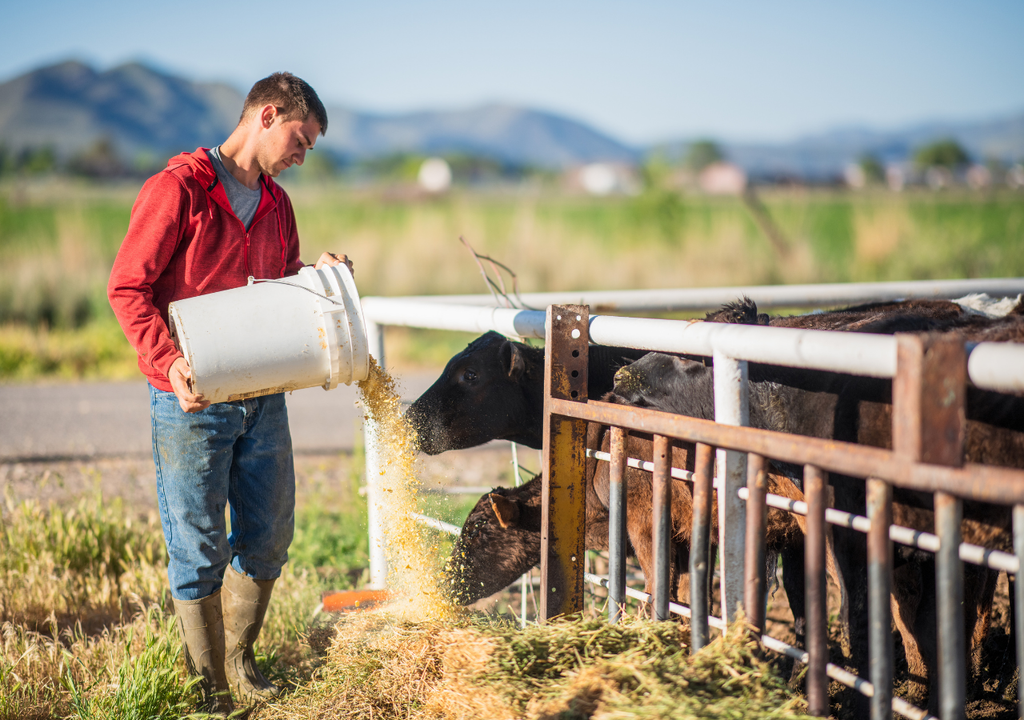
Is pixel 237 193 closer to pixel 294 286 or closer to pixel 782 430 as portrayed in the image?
pixel 294 286

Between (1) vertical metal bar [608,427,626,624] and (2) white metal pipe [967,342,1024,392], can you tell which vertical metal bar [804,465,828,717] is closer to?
(2) white metal pipe [967,342,1024,392]

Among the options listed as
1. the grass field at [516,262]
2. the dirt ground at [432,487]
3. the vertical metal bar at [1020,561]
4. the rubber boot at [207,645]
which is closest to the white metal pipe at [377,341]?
the dirt ground at [432,487]

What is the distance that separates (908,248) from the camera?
13422 millimetres

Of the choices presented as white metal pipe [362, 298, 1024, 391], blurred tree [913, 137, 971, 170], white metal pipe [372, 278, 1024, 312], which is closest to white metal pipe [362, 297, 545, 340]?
white metal pipe [362, 298, 1024, 391]


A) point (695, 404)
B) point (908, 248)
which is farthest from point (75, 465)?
point (908, 248)

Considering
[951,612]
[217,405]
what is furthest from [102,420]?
[951,612]

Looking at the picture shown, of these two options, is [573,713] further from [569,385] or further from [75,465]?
[75,465]

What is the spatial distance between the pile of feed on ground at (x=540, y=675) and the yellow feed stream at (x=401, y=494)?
27cm

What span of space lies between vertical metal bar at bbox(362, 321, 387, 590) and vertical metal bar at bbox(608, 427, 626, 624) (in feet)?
3.77

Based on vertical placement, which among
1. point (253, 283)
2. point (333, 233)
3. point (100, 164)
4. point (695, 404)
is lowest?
point (695, 404)

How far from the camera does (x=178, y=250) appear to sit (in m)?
2.68

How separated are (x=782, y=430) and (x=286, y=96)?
6.87 ft

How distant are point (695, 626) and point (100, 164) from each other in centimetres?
11706

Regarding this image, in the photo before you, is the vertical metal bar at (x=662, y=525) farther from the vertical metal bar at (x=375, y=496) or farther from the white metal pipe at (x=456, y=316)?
the vertical metal bar at (x=375, y=496)
